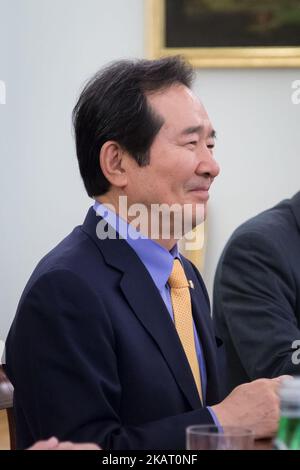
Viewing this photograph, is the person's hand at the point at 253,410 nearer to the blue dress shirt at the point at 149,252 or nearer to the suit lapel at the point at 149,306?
the suit lapel at the point at 149,306

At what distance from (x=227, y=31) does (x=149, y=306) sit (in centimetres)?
351

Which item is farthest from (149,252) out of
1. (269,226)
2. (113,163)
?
(269,226)

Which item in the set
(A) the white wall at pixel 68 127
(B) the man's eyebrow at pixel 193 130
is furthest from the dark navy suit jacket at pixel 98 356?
(A) the white wall at pixel 68 127

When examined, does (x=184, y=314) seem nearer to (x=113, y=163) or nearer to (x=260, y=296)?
(x=113, y=163)

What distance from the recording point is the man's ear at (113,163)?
215 cm

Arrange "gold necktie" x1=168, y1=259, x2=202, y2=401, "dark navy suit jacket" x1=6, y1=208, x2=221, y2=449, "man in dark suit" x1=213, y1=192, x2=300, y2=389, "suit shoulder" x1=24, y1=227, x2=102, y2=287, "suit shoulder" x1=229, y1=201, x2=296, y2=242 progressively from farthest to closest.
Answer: "suit shoulder" x1=229, y1=201, x2=296, y2=242
"man in dark suit" x1=213, y1=192, x2=300, y2=389
"gold necktie" x1=168, y1=259, x2=202, y2=401
"suit shoulder" x1=24, y1=227, x2=102, y2=287
"dark navy suit jacket" x1=6, y1=208, x2=221, y2=449

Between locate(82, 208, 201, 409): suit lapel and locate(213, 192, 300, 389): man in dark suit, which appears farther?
locate(213, 192, 300, 389): man in dark suit

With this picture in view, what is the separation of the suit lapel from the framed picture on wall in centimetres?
332

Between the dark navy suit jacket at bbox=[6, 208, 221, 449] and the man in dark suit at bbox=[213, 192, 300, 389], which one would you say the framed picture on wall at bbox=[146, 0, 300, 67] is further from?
the dark navy suit jacket at bbox=[6, 208, 221, 449]

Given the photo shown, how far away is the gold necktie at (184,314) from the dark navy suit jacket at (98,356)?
0.09 m

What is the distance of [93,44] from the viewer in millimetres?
5379

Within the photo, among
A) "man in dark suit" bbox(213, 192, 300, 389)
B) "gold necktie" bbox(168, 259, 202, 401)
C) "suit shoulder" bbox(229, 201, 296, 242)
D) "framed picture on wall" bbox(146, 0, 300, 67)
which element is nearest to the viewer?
"gold necktie" bbox(168, 259, 202, 401)

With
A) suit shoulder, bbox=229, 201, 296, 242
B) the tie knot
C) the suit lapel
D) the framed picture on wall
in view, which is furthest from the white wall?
the suit lapel

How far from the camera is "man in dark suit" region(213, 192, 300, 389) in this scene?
2.64 metres
